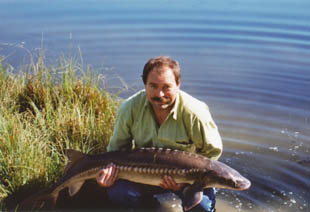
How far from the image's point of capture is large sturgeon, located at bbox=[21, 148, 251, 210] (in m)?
3.78

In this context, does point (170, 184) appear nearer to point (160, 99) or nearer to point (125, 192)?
point (125, 192)

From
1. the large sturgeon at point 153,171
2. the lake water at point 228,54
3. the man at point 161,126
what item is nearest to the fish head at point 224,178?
the large sturgeon at point 153,171

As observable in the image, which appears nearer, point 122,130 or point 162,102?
point 162,102

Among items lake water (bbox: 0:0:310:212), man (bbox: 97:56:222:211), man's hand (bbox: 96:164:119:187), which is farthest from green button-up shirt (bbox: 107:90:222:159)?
lake water (bbox: 0:0:310:212)

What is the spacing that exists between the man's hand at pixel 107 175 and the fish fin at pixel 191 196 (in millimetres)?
580

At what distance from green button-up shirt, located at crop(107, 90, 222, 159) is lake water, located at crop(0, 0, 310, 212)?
107cm

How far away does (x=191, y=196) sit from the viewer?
3.77m

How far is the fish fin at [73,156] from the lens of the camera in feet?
13.5

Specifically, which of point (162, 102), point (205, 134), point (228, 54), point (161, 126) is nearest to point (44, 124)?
point (161, 126)

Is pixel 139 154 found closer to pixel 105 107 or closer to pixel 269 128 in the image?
pixel 105 107

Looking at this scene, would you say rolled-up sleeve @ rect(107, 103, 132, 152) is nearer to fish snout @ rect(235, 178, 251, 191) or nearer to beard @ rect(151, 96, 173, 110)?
beard @ rect(151, 96, 173, 110)

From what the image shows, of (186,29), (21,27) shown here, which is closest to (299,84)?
(186,29)

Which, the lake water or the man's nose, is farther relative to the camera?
the lake water

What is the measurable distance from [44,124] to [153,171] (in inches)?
59.1
